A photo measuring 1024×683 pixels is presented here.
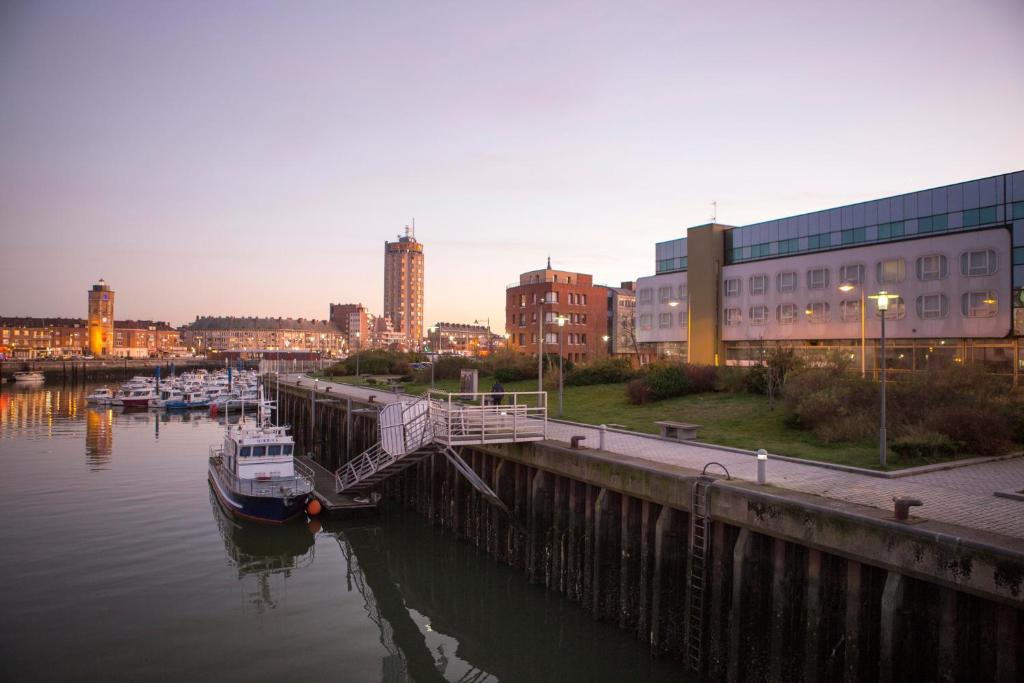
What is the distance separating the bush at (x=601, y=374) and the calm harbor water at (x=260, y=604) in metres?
20.5

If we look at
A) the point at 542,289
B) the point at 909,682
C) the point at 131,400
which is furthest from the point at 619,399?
the point at 131,400

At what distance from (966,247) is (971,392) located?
24601mm

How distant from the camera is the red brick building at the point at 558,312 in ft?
259

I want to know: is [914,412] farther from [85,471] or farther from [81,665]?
[85,471]

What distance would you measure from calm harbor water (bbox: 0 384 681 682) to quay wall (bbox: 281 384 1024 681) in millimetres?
1107

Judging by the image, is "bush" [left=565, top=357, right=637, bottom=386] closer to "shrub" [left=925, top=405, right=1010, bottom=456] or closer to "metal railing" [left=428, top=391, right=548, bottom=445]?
"shrub" [left=925, top=405, right=1010, bottom=456]

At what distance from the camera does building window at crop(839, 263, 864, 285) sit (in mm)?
47875

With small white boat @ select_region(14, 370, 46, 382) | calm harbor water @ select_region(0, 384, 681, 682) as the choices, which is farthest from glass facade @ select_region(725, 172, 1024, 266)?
small white boat @ select_region(14, 370, 46, 382)

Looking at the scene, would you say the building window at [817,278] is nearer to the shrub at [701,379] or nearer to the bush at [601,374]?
the bush at [601,374]

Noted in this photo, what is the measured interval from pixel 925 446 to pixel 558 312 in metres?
60.6

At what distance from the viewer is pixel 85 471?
3731cm

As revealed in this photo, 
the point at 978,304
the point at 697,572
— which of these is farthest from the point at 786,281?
the point at 697,572

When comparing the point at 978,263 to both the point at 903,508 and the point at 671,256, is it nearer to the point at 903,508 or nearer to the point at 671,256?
the point at 671,256

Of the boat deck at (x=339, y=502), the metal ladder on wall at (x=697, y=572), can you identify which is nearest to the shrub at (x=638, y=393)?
the boat deck at (x=339, y=502)
